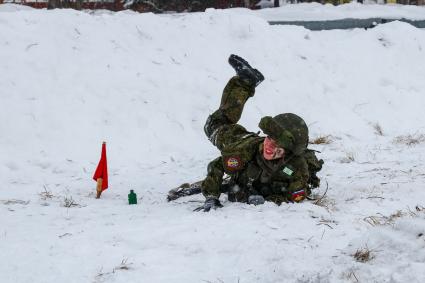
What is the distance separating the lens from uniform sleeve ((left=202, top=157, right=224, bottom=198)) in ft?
16.8

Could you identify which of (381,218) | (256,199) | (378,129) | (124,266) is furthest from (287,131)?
(378,129)

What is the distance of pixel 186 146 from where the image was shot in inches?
336

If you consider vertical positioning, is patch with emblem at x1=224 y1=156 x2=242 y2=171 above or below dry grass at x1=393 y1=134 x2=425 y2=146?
above

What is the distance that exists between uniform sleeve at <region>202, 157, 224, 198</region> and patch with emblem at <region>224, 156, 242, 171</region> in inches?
5.1

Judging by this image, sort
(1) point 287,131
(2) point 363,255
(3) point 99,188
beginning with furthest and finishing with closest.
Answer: (3) point 99,188 < (1) point 287,131 < (2) point 363,255

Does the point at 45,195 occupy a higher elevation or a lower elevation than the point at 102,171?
lower

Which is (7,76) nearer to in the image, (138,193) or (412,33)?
(138,193)

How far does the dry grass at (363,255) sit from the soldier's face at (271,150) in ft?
5.55

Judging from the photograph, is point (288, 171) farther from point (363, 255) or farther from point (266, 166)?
point (363, 255)

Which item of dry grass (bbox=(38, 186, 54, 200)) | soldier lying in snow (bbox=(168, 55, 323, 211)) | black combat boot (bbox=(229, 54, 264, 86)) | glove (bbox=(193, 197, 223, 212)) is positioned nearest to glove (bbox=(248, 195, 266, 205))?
soldier lying in snow (bbox=(168, 55, 323, 211))

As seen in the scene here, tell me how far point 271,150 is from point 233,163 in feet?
1.40

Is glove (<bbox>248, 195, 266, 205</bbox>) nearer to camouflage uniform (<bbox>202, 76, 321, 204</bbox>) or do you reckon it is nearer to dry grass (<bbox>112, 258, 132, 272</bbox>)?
camouflage uniform (<bbox>202, 76, 321, 204</bbox>)

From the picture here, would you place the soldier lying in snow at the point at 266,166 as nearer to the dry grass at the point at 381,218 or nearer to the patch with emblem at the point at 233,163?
the patch with emblem at the point at 233,163

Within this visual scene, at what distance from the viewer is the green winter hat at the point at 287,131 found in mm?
4742
